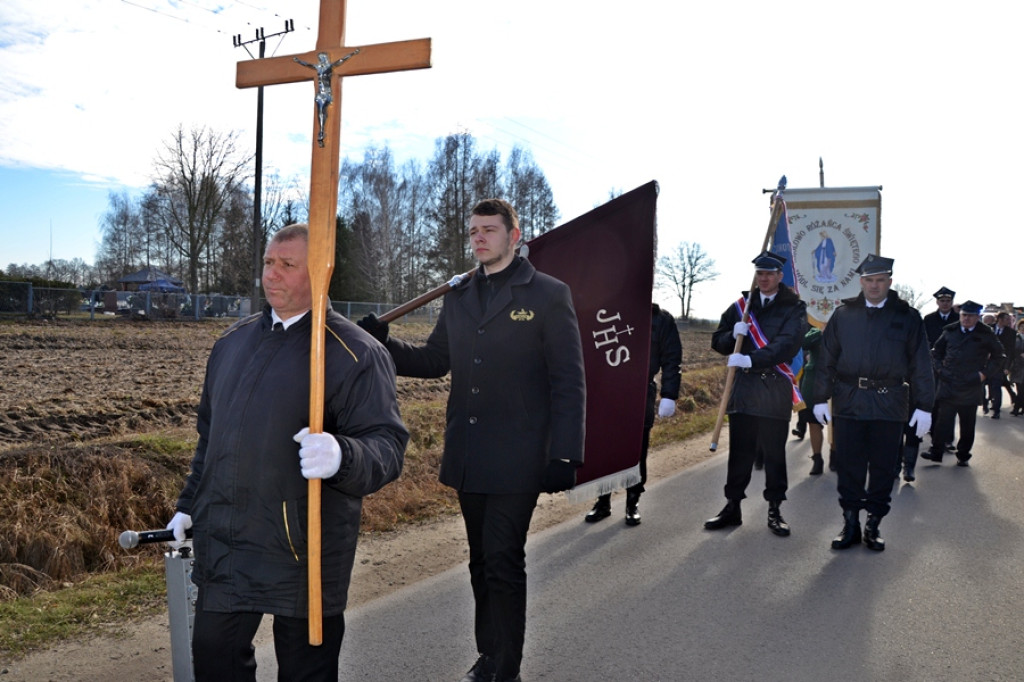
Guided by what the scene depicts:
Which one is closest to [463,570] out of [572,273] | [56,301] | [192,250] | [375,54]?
[572,273]

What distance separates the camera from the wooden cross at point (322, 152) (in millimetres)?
2424

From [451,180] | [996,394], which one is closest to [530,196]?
[451,180]

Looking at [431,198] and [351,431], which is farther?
[431,198]

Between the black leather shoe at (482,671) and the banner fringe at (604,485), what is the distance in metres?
1.39

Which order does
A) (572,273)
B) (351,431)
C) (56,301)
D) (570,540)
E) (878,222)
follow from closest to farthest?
(351,431)
(572,273)
(570,540)
(878,222)
(56,301)

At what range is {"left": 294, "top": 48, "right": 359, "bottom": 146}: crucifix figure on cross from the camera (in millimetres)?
2654

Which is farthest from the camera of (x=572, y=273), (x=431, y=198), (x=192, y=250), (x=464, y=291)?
(x=431, y=198)

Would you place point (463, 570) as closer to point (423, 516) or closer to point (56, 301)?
point (423, 516)

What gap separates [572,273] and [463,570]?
1964 millimetres

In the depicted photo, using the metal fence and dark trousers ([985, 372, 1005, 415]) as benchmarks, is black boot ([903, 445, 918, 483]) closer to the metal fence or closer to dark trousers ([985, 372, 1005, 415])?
dark trousers ([985, 372, 1005, 415])

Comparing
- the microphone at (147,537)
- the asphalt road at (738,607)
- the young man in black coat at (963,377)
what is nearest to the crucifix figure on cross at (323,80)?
the microphone at (147,537)

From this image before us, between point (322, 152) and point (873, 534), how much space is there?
504 cm

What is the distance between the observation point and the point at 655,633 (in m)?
4.34

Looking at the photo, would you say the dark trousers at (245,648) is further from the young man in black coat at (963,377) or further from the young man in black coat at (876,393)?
the young man in black coat at (963,377)
